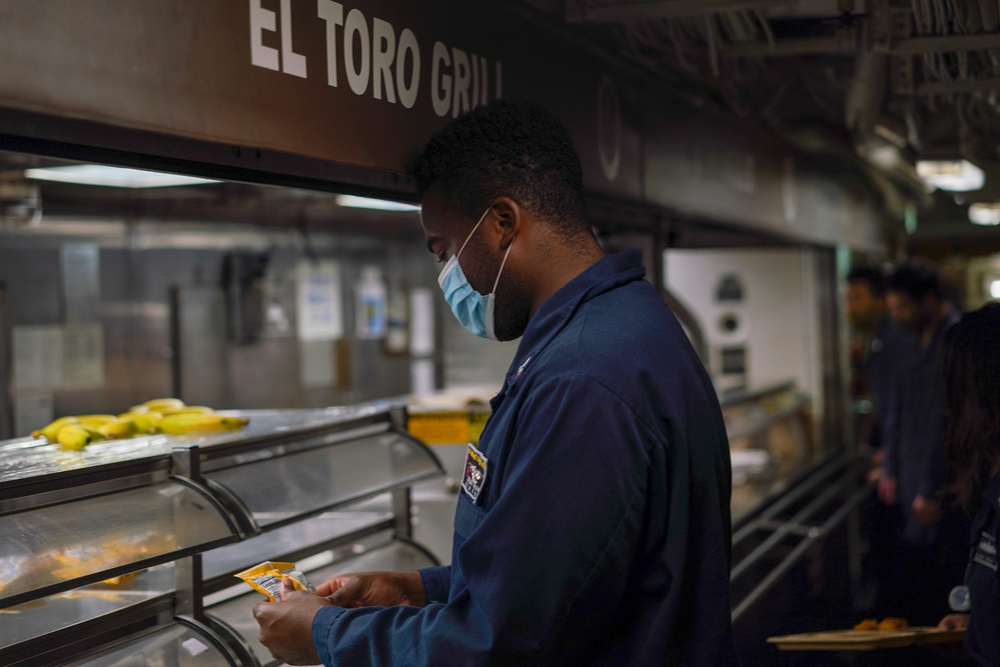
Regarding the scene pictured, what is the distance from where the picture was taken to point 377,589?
5.58 feet

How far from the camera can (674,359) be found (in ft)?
4.44

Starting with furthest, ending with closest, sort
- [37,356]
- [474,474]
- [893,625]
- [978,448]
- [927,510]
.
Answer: [37,356] → [927,510] → [893,625] → [978,448] → [474,474]

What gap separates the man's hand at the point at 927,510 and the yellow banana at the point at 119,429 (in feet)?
9.63

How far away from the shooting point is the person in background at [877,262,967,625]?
385 centimetres

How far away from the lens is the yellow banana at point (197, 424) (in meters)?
2.46

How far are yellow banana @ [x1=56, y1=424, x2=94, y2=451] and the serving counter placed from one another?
0.02m

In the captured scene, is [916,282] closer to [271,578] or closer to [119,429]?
[119,429]

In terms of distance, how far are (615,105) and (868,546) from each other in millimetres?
2844

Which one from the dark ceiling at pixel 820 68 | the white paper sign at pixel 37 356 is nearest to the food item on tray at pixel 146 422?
the dark ceiling at pixel 820 68

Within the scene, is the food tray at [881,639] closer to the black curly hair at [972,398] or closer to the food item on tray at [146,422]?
the black curly hair at [972,398]

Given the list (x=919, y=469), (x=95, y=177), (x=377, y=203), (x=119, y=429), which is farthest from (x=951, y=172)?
(x=119, y=429)

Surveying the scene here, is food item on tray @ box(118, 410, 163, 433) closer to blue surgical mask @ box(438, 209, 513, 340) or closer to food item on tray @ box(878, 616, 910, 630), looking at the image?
blue surgical mask @ box(438, 209, 513, 340)

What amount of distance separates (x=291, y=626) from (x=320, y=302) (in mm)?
5078

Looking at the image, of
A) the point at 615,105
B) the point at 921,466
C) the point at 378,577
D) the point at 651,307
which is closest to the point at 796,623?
the point at 921,466
